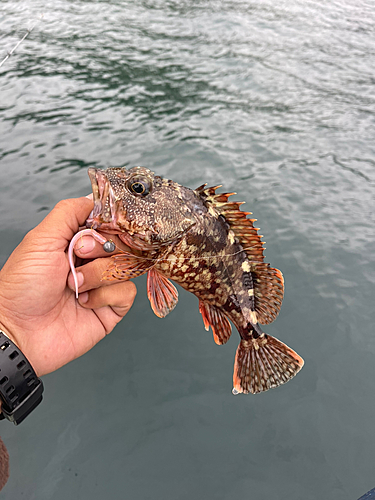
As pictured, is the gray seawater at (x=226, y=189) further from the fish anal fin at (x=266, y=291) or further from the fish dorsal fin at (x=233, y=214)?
the fish dorsal fin at (x=233, y=214)

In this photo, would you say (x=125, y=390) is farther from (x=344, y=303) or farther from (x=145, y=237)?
(x=344, y=303)

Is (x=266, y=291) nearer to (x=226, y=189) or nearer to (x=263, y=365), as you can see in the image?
(x=263, y=365)

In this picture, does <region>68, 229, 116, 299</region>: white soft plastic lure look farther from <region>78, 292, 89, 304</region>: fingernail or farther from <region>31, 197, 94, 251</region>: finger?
<region>78, 292, 89, 304</region>: fingernail

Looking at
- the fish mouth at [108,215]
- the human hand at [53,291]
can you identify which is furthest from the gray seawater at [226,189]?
the fish mouth at [108,215]

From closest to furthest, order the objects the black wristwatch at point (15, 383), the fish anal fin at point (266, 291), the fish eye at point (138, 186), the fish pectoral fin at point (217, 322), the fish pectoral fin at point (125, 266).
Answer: the black wristwatch at point (15, 383)
the fish pectoral fin at point (125, 266)
the fish eye at point (138, 186)
the fish anal fin at point (266, 291)
the fish pectoral fin at point (217, 322)

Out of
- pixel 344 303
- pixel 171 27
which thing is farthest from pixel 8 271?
pixel 171 27

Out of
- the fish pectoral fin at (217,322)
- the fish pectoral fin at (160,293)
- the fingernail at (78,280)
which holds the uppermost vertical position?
the fingernail at (78,280)
